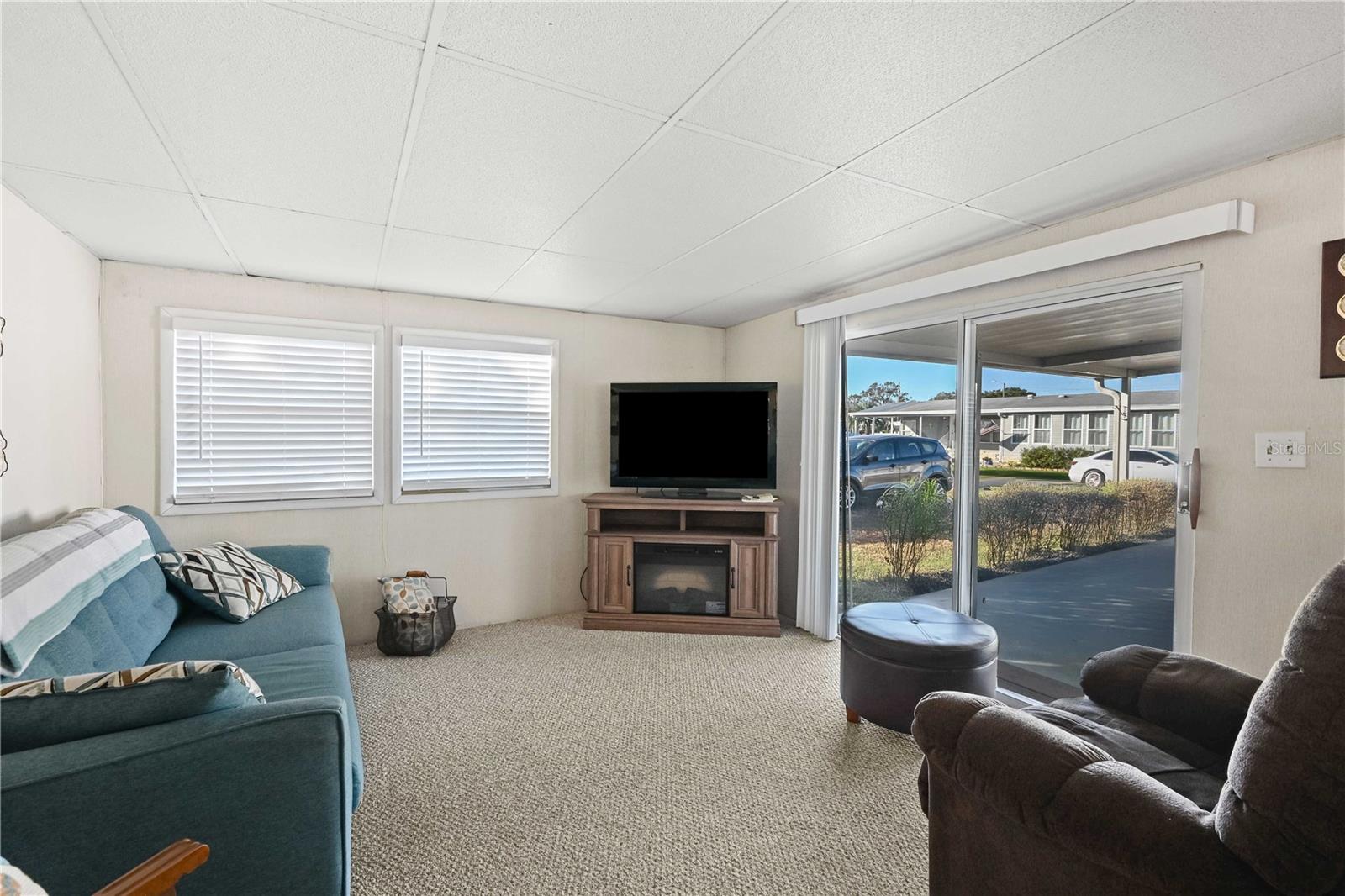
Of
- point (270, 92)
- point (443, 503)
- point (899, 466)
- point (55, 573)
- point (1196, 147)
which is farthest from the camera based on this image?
point (443, 503)

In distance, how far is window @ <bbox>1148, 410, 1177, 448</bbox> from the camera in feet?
7.98

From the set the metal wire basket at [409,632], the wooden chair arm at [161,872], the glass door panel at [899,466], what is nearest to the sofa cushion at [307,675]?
the wooden chair arm at [161,872]

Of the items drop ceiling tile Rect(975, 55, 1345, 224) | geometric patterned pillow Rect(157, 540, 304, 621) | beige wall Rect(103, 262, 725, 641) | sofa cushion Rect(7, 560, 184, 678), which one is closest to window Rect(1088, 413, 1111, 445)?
drop ceiling tile Rect(975, 55, 1345, 224)

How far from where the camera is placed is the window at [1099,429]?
273cm

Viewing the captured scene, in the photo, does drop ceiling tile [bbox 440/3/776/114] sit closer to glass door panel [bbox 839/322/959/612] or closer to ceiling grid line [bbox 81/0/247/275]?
ceiling grid line [bbox 81/0/247/275]

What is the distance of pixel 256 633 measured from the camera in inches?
101

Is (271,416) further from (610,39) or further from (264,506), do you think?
(610,39)

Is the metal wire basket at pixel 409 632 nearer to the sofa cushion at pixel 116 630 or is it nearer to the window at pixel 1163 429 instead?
the sofa cushion at pixel 116 630

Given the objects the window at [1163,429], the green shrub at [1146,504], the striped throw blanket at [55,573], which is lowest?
the striped throw blanket at [55,573]

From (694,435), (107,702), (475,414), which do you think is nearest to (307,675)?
(107,702)

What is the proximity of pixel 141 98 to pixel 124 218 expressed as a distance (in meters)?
1.26

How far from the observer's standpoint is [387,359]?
3.95m

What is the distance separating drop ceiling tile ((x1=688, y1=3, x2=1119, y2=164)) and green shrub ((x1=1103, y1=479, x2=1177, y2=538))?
6.09 feet

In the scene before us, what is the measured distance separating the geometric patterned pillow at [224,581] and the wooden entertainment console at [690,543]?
1.83m
